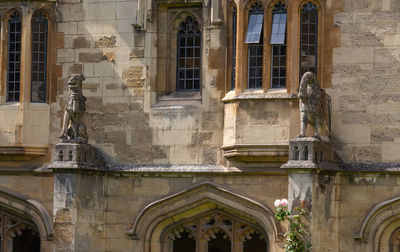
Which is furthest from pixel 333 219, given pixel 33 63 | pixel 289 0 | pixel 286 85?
pixel 33 63

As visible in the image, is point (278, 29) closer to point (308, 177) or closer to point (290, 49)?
point (290, 49)

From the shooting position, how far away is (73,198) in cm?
2667

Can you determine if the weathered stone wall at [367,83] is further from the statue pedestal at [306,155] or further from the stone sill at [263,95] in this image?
the statue pedestal at [306,155]

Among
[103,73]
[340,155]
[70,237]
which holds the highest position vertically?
[103,73]

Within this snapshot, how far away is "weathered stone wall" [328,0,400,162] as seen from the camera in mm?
25703

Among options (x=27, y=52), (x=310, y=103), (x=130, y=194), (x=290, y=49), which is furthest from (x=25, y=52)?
(x=310, y=103)

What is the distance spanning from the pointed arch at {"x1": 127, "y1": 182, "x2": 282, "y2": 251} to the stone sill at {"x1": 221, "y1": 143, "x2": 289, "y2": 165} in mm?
815

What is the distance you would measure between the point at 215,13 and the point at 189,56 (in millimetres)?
1229

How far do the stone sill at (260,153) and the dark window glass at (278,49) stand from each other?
1.30 metres

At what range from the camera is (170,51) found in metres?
27.8

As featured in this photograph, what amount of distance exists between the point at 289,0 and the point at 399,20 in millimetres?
2272

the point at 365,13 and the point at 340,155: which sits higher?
the point at 365,13

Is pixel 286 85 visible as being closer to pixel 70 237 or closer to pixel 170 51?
pixel 170 51

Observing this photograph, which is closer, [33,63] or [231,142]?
[231,142]
